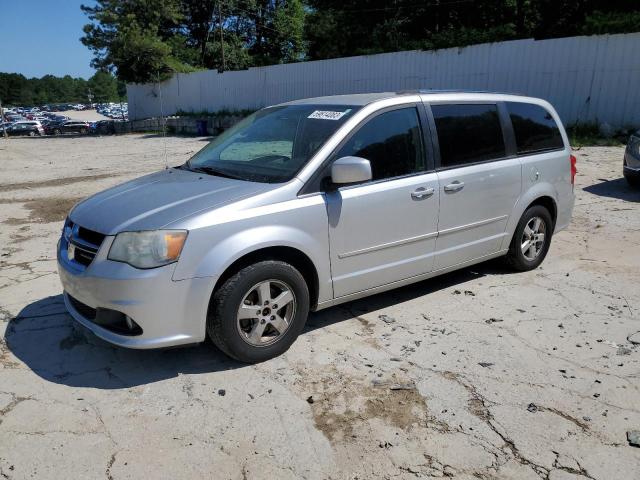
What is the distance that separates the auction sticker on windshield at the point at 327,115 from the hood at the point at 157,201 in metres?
0.84

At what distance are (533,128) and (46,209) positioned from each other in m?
7.53

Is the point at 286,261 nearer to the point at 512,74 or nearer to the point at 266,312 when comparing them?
the point at 266,312

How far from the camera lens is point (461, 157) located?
459 centimetres

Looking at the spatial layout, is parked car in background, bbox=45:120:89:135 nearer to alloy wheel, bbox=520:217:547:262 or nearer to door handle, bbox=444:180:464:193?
alloy wheel, bbox=520:217:547:262

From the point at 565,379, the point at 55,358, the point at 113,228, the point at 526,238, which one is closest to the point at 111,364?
the point at 55,358

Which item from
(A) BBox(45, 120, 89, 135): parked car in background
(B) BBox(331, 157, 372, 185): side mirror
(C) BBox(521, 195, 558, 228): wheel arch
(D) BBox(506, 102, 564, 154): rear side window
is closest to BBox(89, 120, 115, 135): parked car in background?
(A) BBox(45, 120, 89, 135): parked car in background

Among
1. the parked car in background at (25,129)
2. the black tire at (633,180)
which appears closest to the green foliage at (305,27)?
the parked car in background at (25,129)

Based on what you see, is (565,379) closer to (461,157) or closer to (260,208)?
(461,157)

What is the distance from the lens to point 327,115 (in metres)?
4.17

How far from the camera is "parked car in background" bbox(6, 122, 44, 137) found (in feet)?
121

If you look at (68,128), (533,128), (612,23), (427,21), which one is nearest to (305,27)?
(427,21)

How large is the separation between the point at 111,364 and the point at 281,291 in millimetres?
1282

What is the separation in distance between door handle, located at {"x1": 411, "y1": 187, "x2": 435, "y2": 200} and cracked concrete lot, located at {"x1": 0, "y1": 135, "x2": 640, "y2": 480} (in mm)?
991

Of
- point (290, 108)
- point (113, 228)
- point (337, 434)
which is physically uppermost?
point (290, 108)
